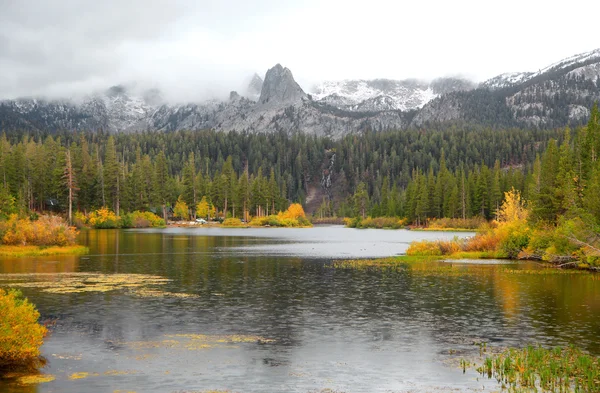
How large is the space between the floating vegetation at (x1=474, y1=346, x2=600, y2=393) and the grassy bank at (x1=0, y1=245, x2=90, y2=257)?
2409 inches

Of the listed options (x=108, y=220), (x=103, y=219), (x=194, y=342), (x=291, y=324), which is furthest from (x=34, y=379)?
(x=103, y=219)

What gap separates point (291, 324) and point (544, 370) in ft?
46.9

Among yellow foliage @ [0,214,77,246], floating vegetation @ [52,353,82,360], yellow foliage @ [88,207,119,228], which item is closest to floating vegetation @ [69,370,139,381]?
floating vegetation @ [52,353,82,360]

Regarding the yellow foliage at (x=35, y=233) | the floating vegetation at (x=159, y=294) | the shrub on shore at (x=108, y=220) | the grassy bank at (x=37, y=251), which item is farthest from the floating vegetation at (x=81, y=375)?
the shrub on shore at (x=108, y=220)

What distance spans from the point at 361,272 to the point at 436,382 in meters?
37.3

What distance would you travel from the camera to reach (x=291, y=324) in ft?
107

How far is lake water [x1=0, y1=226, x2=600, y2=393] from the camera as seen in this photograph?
73.4 ft

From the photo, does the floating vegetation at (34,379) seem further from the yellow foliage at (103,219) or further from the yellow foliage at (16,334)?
the yellow foliage at (103,219)

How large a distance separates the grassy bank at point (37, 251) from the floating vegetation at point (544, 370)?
61198 millimetres

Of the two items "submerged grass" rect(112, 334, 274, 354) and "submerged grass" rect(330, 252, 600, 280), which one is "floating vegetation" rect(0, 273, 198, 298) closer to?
"submerged grass" rect(112, 334, 274, 354)

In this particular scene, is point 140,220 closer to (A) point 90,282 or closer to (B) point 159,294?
(A) point 90,282

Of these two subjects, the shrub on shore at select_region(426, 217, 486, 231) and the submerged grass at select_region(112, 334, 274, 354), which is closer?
the submerged grass at select_region(112, 334, 274, 354)

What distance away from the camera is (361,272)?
59.1 meters

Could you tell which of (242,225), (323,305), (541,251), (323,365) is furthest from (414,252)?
(242,225)
